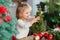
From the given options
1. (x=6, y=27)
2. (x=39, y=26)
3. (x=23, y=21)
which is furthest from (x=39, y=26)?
(x=6, y=27)

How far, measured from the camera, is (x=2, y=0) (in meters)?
1.06

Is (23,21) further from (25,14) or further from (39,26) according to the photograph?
(39,26)

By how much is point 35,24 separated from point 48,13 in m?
0.35

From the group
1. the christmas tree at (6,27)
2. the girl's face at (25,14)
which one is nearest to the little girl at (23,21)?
the girl's face at (25,14)

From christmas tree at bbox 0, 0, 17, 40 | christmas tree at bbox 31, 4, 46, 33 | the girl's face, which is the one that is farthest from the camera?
the girl's face

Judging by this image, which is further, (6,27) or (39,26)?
(39,26)

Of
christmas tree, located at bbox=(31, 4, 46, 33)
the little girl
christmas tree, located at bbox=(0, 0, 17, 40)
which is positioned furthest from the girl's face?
christmas tree, located at bbox=(0, 0, 17, 40)

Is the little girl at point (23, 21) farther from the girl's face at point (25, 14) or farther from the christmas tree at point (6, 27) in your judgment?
the christmas tree at point (6, 27)

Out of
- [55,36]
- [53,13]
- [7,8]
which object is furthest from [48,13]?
[7,8]

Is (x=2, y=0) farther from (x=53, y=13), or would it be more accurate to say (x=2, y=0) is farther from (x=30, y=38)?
(x=53, y=13)

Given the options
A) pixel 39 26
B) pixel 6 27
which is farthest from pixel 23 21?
pixel 6 27

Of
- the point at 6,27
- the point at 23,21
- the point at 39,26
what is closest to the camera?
the point at 6,27

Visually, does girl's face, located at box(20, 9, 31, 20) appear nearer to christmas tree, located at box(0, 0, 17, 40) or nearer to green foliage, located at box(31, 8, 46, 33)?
green foliage, located at box(31, 8, 46, 33)

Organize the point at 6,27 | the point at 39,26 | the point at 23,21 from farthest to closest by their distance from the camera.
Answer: the point at 23,21 < the point at 39,26 < the point at 6,27
